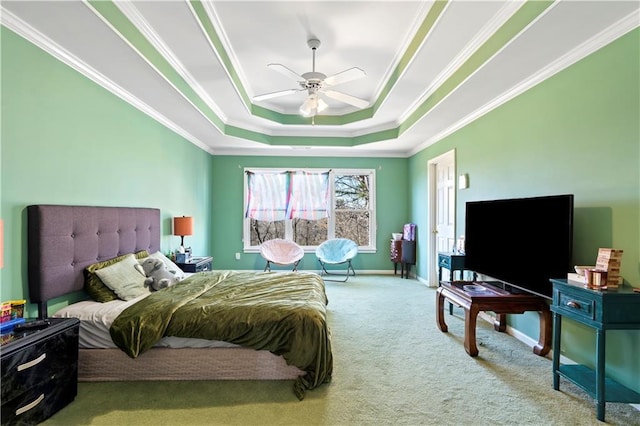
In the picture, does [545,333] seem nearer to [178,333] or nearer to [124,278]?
[178,333]

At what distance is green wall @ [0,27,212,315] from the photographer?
85.7 inches

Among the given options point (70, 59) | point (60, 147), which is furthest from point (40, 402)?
point (70, 59)

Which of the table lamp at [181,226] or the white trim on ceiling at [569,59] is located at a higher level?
the white trim on ceiling at [569,59]

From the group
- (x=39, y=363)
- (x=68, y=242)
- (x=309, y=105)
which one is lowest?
(x=39, y=363)

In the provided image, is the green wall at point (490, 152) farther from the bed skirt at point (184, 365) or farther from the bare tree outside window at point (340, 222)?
the bare tree outside window at point (340, 222)

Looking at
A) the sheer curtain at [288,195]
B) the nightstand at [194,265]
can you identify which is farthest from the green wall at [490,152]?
the sheer curtain at [288,195]

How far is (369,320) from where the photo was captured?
3812mm

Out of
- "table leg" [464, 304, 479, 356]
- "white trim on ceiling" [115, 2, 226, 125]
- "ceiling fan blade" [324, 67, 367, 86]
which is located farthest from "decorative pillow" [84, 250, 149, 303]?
"table leg" [464, 304, 479, 356]

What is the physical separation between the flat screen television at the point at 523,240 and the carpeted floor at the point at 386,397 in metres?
0.69

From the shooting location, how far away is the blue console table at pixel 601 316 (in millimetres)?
1924

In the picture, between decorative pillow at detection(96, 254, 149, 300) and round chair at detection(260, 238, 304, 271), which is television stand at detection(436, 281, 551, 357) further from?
round chair at detection(260, 238, 304, 271)

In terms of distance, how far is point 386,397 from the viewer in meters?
2.23

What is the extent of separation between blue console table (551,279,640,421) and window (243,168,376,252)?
15.1 feet

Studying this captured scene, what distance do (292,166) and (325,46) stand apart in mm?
3397
